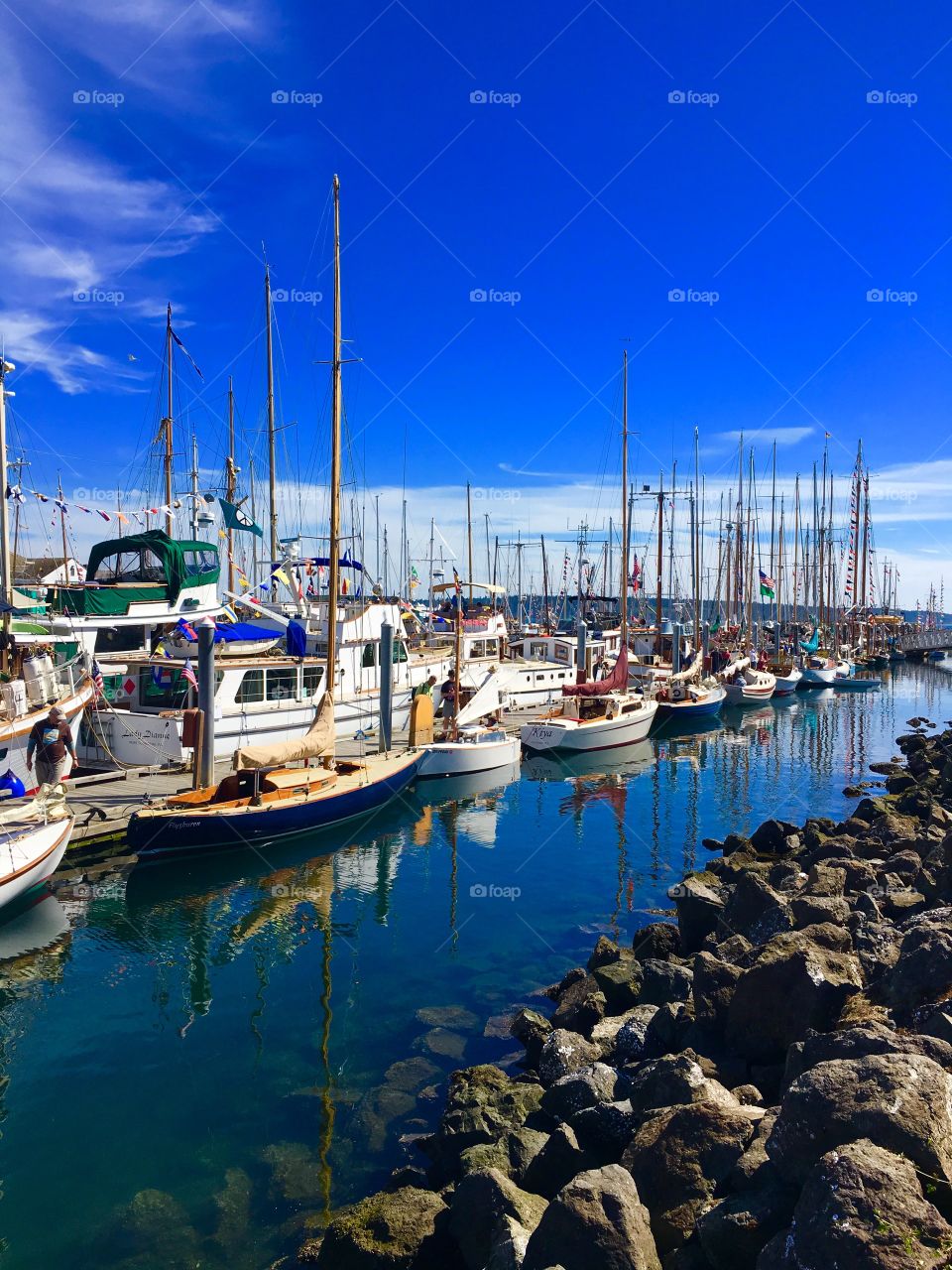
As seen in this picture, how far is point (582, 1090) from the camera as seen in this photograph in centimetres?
920

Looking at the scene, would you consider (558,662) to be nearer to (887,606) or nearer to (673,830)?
(673,830)

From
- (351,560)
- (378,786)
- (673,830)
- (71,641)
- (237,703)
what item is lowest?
(673,830)

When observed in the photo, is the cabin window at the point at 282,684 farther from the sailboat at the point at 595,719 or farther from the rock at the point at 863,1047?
the rock at the point at 863,1047

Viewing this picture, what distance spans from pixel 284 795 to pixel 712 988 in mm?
12934

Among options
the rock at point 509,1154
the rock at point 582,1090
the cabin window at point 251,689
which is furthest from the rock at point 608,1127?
the cabin window at point 251,689

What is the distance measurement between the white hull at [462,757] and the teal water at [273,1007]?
5.87 feet

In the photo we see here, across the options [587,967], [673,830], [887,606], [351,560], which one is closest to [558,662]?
[351,560]

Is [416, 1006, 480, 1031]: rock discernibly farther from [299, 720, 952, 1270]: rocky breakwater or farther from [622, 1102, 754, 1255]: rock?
[622, 1102, 754, 1255]: rock

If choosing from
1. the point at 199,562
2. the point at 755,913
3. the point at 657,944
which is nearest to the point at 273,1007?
the point at 657,944

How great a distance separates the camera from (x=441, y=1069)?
11.3 meters

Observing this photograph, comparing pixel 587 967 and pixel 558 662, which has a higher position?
pixel 558 662

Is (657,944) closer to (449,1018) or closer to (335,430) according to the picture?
(449,1018)

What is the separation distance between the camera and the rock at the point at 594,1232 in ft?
19.2

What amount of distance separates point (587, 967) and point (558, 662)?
35.0 m
